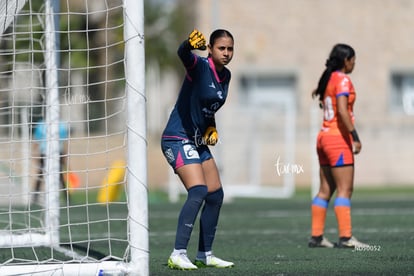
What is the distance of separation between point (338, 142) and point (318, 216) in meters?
0.77

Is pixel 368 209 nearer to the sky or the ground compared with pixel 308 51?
nearer to the ground

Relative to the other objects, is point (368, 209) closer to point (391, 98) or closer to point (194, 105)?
point (194, 105)

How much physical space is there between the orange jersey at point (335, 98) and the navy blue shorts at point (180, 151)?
2.21 m

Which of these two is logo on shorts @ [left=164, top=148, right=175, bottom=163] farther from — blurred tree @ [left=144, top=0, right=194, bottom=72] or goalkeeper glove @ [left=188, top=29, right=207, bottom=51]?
blurred tree @ [left=144, top=0, right=194, bottom=72]

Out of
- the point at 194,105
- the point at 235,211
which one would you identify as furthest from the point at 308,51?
the point at 194,105

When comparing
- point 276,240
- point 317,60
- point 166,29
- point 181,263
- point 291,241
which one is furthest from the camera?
point 166,29

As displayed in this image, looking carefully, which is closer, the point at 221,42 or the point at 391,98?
the point at 221,42

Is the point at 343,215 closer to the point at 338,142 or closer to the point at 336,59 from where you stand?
the point at 338,142

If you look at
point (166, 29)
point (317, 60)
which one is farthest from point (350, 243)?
point (166, 29)

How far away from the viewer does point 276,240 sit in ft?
36.8

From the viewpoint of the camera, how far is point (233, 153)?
2516 cm

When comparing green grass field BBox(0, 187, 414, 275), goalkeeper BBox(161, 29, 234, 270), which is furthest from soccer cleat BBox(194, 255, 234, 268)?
green grass field BBox(0, 187, 414, 275)

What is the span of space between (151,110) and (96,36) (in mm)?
2886

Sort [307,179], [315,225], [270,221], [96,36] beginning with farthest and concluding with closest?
[96,36] → [307,179] → [270,221] → [315,225]
